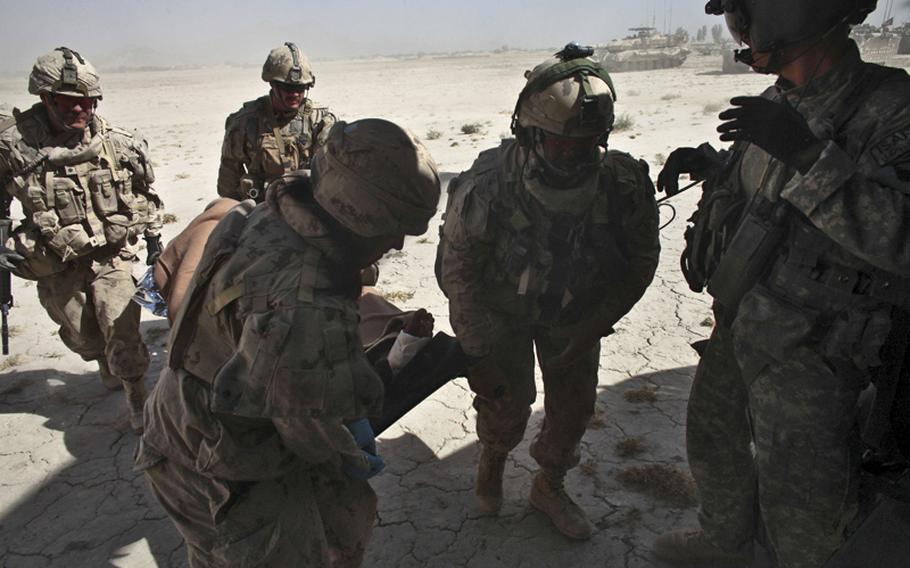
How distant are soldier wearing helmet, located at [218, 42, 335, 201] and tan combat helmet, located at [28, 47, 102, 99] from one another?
1.01 m

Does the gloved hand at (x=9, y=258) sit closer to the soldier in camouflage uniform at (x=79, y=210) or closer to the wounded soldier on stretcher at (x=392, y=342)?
the soldier in camouflage uniform at (x=79, y=210)

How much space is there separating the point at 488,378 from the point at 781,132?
5.18ft

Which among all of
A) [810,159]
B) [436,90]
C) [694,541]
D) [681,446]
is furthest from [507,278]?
[436,90]

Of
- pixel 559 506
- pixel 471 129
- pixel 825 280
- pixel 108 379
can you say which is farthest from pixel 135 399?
pixel 471 129

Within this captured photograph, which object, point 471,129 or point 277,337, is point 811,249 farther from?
point 471,129

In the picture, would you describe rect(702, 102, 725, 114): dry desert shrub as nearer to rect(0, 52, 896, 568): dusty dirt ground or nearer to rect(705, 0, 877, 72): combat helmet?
rect(0, 52, 896, 568): dusty dirt ground

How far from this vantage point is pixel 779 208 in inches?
86.1

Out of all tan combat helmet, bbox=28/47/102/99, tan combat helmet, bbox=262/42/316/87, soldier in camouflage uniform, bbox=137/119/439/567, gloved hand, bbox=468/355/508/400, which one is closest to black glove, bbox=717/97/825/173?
soldier in camouflage uniform, bbox=137/119/439/567

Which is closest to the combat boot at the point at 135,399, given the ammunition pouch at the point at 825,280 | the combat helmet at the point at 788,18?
the ammunition pouch at the point at 825,280

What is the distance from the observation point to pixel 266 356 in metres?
1.65

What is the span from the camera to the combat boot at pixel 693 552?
2.96 meters

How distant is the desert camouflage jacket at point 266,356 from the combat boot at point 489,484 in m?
1.43

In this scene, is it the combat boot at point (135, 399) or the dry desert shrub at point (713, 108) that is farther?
the dry desert shrub at point (713, 108)

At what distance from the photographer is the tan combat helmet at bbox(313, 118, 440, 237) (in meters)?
1.77
